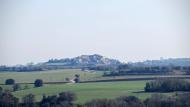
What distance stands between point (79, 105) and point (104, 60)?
104m

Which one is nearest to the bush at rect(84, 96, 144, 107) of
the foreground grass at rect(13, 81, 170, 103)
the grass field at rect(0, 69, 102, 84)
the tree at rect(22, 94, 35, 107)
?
the foreground grass at rect(13, 81, 170, 103)

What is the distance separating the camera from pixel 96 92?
4084 centimetres

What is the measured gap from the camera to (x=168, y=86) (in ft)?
128

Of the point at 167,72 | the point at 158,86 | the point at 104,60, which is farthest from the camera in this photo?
the point at 104,60

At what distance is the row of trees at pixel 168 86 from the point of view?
38669mm

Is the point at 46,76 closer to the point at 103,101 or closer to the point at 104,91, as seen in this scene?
the point at 104,91

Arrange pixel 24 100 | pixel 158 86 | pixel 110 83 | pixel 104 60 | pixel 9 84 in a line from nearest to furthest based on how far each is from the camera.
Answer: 1. pixel 24 100
2. pixel 158 86
3. pixel 110 83
4. pixel 9 84
5. pixel 104 60

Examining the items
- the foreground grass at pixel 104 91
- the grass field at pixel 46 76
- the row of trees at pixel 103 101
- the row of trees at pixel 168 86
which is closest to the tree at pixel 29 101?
the row of trees at pixel 103 101

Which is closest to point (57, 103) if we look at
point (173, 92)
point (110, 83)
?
point (173, 92)

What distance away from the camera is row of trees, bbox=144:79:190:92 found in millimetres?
38669

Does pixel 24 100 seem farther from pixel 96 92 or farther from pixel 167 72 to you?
pixel 167 72

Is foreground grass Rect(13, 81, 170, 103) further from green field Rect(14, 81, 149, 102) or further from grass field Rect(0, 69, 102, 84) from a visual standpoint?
grass field Rect(0, 69, 102, 84)

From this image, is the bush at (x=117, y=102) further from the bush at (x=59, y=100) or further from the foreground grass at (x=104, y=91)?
the foreground grass at (x=104, y=91)

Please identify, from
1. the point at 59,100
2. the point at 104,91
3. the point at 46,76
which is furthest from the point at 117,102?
the point at 46,76
